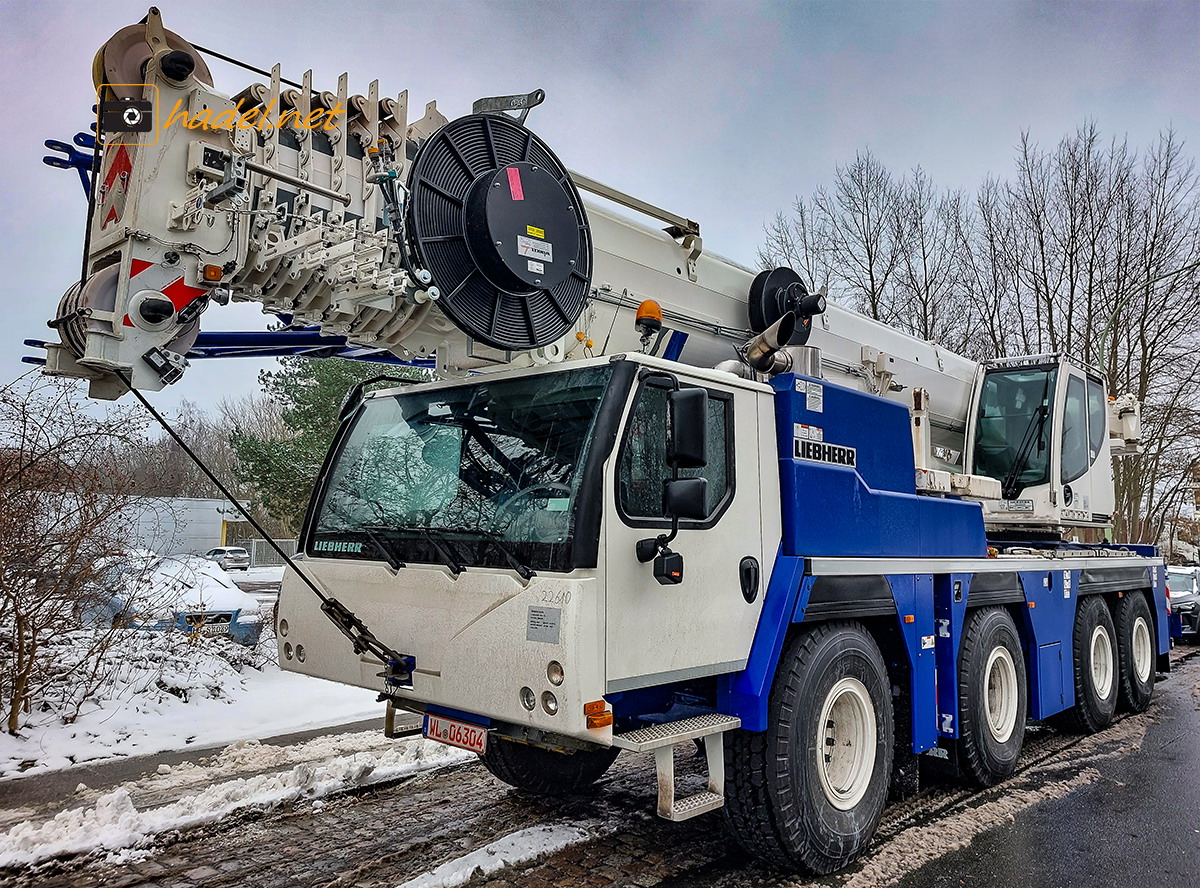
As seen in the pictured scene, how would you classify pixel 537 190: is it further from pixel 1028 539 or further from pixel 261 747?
pixel 1028 539

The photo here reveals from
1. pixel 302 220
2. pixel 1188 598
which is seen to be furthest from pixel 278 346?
pixel 1188 598

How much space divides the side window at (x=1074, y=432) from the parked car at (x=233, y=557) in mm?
26111

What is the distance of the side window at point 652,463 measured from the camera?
11.7ft

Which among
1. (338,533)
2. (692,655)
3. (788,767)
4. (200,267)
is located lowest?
(788,767)

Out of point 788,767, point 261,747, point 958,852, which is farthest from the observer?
point 261,747

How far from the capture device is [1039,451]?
7637mm

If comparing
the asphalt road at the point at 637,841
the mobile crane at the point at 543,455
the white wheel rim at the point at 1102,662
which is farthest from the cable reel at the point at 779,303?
the white wheel rim at the point at 1102,662

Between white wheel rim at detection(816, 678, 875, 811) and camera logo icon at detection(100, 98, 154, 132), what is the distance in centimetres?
397

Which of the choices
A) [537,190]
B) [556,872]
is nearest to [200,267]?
[537,190]

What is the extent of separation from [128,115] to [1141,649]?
9.92 m

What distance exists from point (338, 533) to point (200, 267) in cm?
152

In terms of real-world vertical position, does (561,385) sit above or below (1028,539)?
above

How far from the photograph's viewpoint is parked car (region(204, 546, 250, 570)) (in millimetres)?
29391

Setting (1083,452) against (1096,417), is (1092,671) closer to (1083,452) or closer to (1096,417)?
(1083,452)
